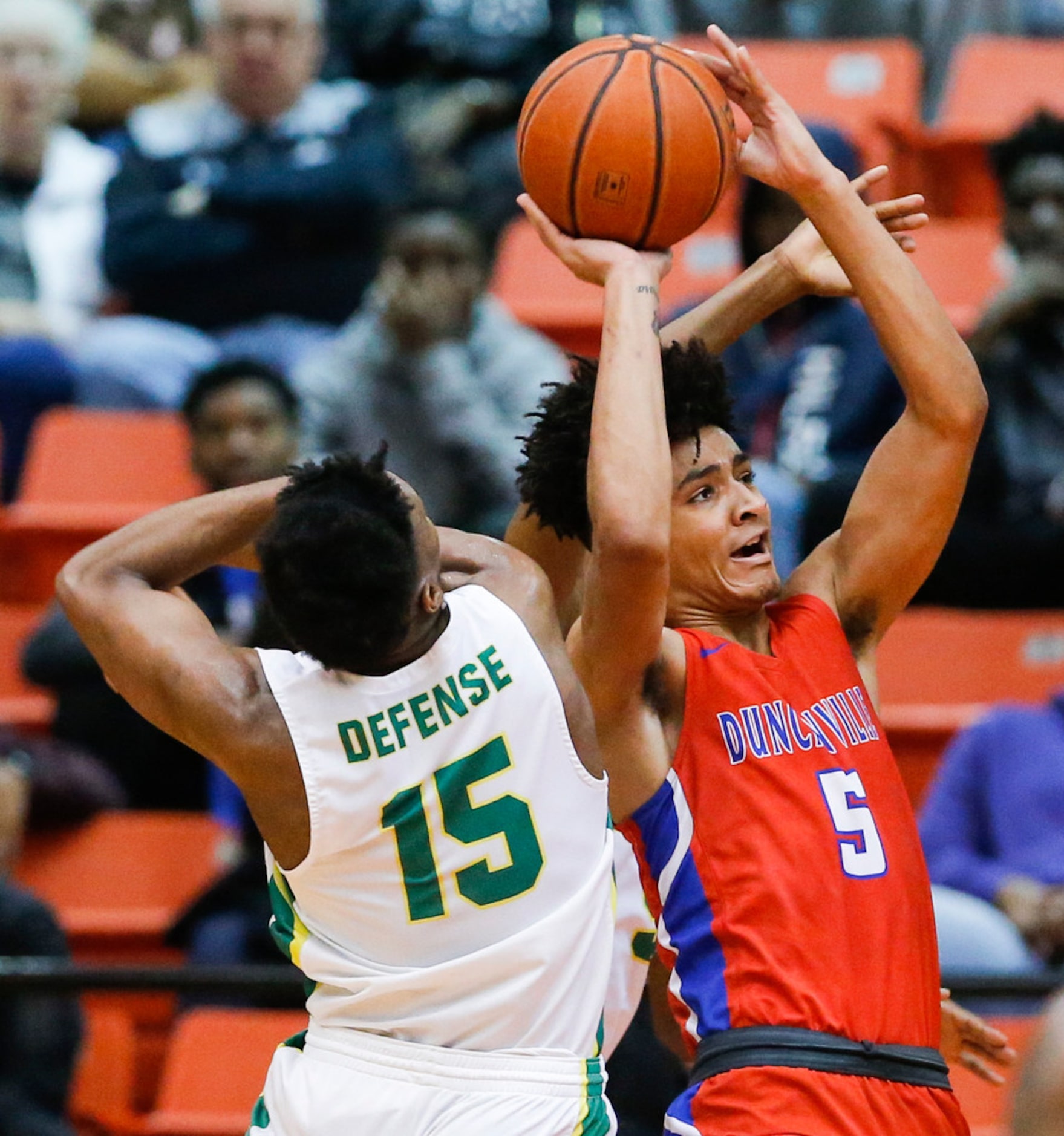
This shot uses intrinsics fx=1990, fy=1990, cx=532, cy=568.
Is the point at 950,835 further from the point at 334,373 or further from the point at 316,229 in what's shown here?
the point at 316,229

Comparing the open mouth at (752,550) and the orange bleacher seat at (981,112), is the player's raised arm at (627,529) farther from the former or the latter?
the orange bleacher seat at (981,112)

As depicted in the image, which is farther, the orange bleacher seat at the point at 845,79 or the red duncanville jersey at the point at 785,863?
the orange bleacher seat at the point at 845,79

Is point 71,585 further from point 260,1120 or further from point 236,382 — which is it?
point 236,382

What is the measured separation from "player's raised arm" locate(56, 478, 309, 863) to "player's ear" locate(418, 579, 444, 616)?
10.1 inches

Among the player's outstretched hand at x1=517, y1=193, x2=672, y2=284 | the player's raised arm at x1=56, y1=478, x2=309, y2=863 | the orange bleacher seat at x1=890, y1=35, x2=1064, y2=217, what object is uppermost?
the orange bleacher seat at x1=890, y1=35, x2=1064, y2=217

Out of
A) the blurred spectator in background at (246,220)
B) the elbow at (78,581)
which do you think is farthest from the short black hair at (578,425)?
the blurred spectator in background at (246,220)

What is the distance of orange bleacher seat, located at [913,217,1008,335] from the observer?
7590mm

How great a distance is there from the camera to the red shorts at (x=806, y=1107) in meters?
2.80

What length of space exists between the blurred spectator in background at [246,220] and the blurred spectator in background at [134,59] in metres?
1.12

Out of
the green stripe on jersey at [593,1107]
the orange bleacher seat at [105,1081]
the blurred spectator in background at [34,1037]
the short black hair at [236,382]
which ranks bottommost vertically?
the orange bleacher seat at [105,1081]

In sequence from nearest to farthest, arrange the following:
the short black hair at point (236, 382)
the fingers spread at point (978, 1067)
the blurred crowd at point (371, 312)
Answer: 1. the fingers spread at point (978, 1067)
2. the blurred crowd at point (371, 312)
3. the short black hair at point (236, 382)

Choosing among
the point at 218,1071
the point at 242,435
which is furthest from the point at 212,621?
the point at 218,1071

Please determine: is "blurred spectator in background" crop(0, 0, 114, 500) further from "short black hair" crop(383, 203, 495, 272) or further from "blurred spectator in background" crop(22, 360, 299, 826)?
"short black hair" crop(383, 203, 495, 272)

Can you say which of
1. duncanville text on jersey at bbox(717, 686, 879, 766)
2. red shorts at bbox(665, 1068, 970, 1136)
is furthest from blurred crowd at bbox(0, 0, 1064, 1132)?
red shorts at bbox(665, 1068, 970, 1136)
